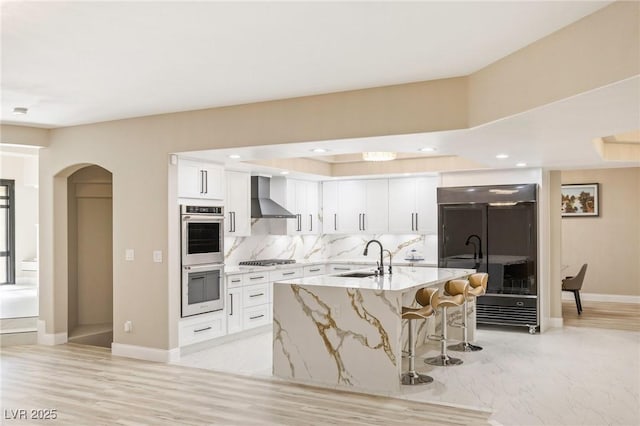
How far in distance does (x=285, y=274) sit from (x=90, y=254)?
8.88ft

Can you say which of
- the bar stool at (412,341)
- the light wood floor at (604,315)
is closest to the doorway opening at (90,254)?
the bar stool at (412,341)

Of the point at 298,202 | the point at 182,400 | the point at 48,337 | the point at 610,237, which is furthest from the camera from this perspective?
the point at 610,237

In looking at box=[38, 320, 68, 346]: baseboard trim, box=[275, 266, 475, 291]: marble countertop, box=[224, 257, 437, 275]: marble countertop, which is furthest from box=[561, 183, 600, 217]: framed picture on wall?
box=[38, 320, 68, 346]: baseboard trim

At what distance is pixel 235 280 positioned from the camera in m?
7.21

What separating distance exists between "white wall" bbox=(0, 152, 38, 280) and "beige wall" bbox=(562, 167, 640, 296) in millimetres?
9996

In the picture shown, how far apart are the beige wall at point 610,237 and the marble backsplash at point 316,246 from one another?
3.40 metres

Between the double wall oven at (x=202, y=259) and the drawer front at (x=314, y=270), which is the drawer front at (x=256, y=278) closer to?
the double wall oven at (x=202, y=259)

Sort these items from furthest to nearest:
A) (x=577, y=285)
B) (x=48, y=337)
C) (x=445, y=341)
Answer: (x=577, y=285), (x=48, y=337), (x=445, y=341)

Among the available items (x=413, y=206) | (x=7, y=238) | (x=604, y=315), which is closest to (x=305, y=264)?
(x=413, y=206)

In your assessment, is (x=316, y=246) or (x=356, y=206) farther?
(x=316, y=246)

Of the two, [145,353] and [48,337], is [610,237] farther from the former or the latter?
[48,337]

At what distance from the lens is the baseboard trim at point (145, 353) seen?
609cm

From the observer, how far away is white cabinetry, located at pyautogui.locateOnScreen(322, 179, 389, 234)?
933 cm

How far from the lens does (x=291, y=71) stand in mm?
4371
